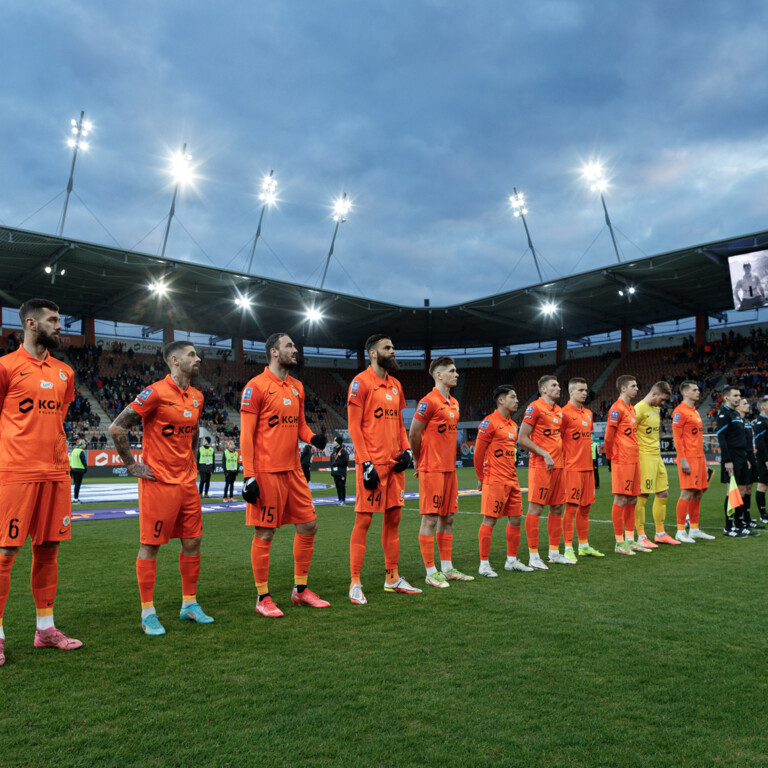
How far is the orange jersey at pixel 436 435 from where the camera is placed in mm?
5934

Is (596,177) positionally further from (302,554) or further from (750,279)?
(302,554)

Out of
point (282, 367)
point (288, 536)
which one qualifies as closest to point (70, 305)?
point (288, 536)

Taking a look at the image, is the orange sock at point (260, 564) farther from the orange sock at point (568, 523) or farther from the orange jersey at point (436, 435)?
the orange sock at point (568, 523)

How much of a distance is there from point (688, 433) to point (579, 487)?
8.58ft

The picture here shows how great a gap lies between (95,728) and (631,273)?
3307 centimetres

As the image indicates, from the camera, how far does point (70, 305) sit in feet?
119

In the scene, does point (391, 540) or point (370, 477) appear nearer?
point (370, 477)

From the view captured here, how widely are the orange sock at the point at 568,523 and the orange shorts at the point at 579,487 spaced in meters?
0.07

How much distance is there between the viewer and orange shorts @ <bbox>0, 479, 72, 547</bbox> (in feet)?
12.6

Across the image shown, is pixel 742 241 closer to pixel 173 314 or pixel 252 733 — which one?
pixel 252 733

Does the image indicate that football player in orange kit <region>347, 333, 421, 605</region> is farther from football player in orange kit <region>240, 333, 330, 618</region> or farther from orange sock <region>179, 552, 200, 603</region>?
orange sock <region>179, 552, 200, 603</region>

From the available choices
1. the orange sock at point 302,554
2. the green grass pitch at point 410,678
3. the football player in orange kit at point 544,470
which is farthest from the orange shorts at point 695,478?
the orange sock at point 302,554

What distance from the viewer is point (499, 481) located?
639cm

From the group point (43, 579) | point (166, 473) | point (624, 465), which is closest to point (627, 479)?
point (624, 465)
